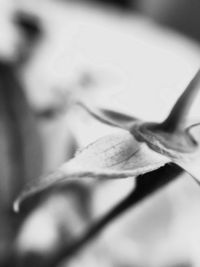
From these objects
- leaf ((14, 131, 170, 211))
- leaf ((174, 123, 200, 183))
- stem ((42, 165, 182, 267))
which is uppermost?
leaf ((174, 123, 200, 183))

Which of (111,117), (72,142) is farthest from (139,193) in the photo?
(72,142)

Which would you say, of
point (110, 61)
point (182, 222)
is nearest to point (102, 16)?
point (110, 61)

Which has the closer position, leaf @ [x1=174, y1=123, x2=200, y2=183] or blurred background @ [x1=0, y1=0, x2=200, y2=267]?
leaf @ [x1=174, y1=123, x2=200, y2=183]

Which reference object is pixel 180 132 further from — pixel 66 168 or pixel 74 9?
pixel 74 9

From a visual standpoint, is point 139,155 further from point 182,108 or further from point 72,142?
point 72,142

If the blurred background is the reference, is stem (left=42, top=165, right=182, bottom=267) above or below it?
above
